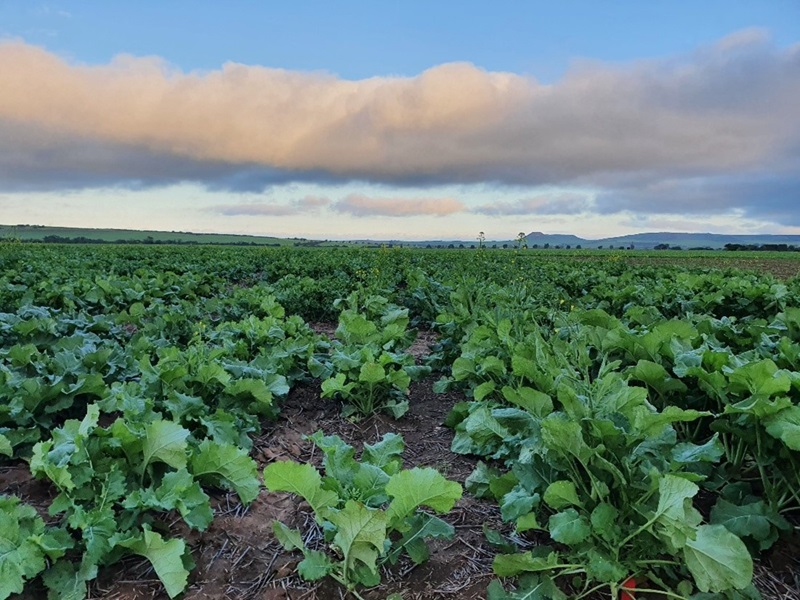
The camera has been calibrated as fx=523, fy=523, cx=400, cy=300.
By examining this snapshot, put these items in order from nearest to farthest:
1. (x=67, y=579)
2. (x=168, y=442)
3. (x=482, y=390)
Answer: (x=67, y=579) < (x=168, y=442) < (x=482, y=390)

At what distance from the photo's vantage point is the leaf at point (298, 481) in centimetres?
212

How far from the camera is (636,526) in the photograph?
2.03 meters

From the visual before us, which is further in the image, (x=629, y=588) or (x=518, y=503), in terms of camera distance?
(x=518, y=503)

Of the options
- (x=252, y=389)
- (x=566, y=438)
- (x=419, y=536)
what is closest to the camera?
(x=566, y=438)

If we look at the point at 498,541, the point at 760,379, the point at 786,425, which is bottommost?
the point at 498,541

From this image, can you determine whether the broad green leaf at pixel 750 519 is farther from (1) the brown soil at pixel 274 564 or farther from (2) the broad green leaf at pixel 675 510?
(1) the brown soil at pixel 274 564

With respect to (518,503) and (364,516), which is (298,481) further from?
(518,503)

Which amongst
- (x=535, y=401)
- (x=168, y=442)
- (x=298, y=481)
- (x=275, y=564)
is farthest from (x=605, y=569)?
(x=168, y=442)

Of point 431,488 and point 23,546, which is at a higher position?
point 431,488

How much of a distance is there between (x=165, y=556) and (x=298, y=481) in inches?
24.3

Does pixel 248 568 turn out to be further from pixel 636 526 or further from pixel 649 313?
pixel 649 313

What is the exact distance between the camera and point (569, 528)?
6.31ft

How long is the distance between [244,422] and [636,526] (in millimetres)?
2432

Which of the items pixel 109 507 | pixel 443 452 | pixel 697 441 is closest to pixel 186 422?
pixel 109 507
